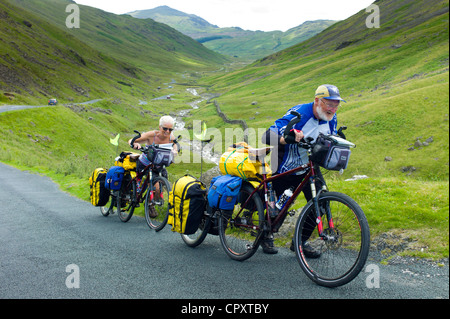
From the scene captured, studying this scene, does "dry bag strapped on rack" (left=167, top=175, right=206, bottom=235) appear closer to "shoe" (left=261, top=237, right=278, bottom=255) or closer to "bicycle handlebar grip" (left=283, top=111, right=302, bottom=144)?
"shoe" (left=261, top=237, right=278, bottom=255)

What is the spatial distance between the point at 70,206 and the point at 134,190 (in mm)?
3980

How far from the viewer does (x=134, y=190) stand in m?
9.61

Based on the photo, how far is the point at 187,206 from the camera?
6.64m

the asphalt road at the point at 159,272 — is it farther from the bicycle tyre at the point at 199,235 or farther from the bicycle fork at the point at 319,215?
the bicycle fork at the point at 319,215

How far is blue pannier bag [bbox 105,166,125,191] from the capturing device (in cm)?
986

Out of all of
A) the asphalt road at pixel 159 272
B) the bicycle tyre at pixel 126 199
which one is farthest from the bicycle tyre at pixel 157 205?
the bicycle tyre at pixel 126 199

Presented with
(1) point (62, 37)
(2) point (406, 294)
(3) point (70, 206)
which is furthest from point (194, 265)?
(1) point (62, 37)

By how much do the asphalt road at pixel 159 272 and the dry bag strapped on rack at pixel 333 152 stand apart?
164cm

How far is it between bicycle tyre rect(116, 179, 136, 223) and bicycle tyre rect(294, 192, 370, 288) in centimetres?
569

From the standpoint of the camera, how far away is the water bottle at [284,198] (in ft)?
18.7

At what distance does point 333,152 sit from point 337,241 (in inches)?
51.1

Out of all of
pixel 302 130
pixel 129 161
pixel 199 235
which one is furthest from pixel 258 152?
pixel 129 161

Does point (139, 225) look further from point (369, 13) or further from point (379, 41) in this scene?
point (369, 13)

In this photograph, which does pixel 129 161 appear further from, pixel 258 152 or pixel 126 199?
pixel 258 152
